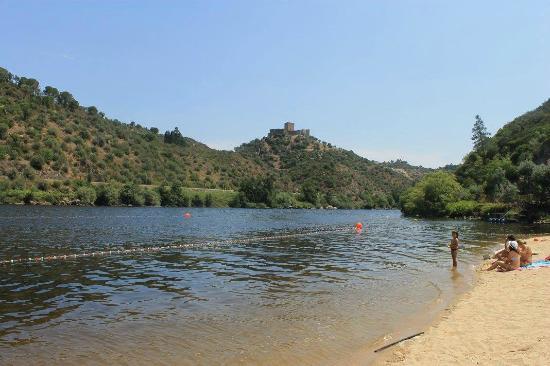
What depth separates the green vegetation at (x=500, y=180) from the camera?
296 feet

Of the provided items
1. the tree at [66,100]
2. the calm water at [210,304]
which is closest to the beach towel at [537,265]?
the calm water at [210,304]

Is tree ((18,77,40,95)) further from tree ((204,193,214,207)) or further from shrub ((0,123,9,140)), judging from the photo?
tree ((204,193,214,207))

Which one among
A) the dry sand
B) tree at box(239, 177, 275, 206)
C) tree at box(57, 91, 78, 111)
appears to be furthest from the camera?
tree at box(239, 177, 275, 206)

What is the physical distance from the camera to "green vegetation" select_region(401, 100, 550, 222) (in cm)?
9007

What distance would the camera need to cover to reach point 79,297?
1920 cm

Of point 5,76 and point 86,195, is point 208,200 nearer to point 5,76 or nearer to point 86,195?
point 86,195

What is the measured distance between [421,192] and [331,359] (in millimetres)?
125128

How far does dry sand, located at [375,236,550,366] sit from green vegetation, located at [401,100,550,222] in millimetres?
76867

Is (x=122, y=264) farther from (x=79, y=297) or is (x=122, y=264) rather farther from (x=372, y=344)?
(x=372, y=344)

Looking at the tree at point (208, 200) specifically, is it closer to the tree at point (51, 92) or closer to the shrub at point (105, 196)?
the shrub at point (105, 196)

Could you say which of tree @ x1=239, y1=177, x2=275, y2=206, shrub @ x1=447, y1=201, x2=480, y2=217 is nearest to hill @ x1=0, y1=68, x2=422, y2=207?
tree @ x1=239, y1=177, x2=275, y2=206

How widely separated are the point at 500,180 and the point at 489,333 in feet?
368

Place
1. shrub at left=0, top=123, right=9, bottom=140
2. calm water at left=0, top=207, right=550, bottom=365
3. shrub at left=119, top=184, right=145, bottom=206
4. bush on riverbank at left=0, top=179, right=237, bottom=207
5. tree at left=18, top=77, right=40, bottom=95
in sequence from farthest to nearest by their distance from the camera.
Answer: tree at left=18, top=77, right=40, bottom=95
shrub at left=119, top=184, right=145, bottom=206
shrub at left=0, top=123, right=9, bottom=140
bush on riverbank at left=0, top=179, right=237, bottom=207
calm water at left=0, top=207, right=550, bottom=365

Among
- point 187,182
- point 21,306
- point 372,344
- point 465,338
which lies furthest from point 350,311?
point 187,182
